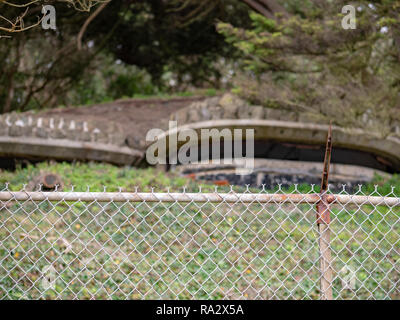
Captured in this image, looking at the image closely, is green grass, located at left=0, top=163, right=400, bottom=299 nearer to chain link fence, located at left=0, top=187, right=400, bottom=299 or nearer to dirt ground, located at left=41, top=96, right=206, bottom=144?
chain link fence, located at left=0, top=187, right=400, bottom=299

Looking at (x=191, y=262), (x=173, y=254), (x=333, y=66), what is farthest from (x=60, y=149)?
(x=173, y=254)

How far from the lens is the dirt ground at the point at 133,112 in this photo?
1042 centimetres

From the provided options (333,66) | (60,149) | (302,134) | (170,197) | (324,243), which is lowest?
(60,149)

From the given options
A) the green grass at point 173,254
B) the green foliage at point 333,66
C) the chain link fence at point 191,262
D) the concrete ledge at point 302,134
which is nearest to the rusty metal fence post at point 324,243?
the chain link fence at point 191,262

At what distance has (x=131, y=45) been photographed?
14055 millimetres

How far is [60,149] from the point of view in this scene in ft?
31.1

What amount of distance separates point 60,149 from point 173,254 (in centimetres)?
613

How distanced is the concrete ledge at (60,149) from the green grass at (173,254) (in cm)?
225

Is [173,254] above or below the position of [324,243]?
below

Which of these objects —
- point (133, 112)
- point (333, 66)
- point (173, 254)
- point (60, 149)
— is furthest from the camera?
point (133, 112)

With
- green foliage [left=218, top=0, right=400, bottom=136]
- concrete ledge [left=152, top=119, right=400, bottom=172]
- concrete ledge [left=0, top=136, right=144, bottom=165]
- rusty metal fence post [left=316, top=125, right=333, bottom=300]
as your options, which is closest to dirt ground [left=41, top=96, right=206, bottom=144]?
concrete ledge [left=0, top=136, right=144, bottom=165]

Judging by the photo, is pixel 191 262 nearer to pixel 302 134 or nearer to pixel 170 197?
pixel 170 197
